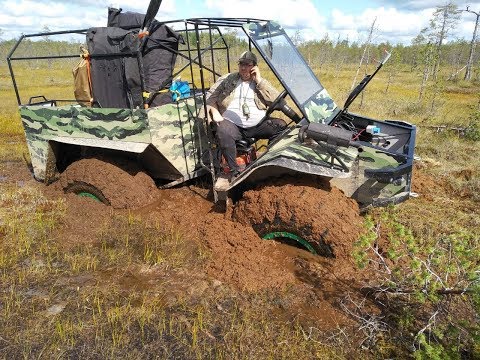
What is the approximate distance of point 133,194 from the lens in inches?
187

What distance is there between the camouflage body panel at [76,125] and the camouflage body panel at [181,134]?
0.15 metres

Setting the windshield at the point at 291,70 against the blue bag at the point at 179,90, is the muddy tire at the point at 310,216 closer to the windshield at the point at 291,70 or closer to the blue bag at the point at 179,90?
the windshield at the point at 291,70

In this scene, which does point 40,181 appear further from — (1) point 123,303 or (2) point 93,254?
(1) point 123,303

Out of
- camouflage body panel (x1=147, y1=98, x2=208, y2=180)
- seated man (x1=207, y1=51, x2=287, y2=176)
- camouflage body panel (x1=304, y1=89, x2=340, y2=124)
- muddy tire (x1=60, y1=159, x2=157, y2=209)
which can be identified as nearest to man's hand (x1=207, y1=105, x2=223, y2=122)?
seated man (x1=207, y1=51, x2=287, y2=176)

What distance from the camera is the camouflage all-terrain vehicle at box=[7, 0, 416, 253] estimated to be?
3.57 metres

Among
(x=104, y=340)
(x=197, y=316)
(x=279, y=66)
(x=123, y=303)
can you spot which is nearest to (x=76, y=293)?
(x=123, y=303)

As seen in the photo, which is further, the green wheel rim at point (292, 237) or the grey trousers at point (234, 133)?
the grey trousers at point (234, 133)

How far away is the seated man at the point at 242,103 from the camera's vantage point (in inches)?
167

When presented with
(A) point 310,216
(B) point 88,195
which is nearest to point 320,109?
(A) point 310,216

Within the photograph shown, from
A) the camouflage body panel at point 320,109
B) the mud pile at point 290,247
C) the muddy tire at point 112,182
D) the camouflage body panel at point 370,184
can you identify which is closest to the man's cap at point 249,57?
→ the camouflage body panel at point 320,109

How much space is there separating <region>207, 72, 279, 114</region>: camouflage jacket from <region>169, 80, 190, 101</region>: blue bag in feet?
1.06

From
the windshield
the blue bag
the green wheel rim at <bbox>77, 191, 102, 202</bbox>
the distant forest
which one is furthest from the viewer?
the distant forest

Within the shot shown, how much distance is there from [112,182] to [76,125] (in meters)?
0.84

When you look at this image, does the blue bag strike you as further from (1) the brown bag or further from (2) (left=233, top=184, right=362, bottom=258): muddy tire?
(2) (left=233, top=184, right=362, bottom=258): muddy tire
